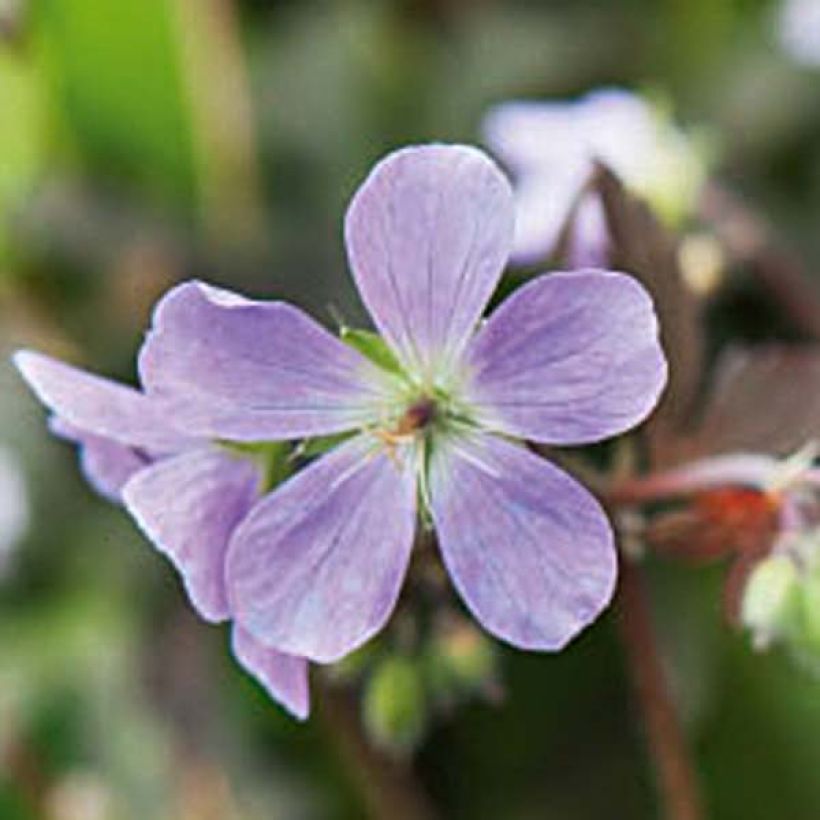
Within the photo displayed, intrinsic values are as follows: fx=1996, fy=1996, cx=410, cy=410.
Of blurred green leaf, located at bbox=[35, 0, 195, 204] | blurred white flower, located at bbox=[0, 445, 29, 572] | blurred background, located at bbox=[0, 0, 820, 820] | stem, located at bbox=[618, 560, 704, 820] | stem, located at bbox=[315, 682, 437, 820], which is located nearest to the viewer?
stem, located at bbox=[618, 560, 704, 820]

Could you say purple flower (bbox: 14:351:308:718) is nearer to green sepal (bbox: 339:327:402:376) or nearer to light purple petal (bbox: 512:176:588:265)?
green sepal (bbox: 339:327:402:376)

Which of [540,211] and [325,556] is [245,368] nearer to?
[325,556]

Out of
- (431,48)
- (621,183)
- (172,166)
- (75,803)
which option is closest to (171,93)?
(172,166)

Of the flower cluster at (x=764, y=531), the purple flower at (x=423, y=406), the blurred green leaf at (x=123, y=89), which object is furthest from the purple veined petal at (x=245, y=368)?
the blurred green leaf at (x=123, y=89)

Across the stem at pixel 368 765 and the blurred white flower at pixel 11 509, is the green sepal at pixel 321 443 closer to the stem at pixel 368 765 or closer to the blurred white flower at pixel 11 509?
the stem at pixel 368 765

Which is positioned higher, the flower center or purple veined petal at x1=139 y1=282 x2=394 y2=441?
purple veined petal at x1=139 y1=282 x2=394 y2=441

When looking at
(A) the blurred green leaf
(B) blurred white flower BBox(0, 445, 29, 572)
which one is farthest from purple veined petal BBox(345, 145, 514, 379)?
(A) the blurred green leaf

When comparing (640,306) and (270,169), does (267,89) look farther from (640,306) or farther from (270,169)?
(640,306)
